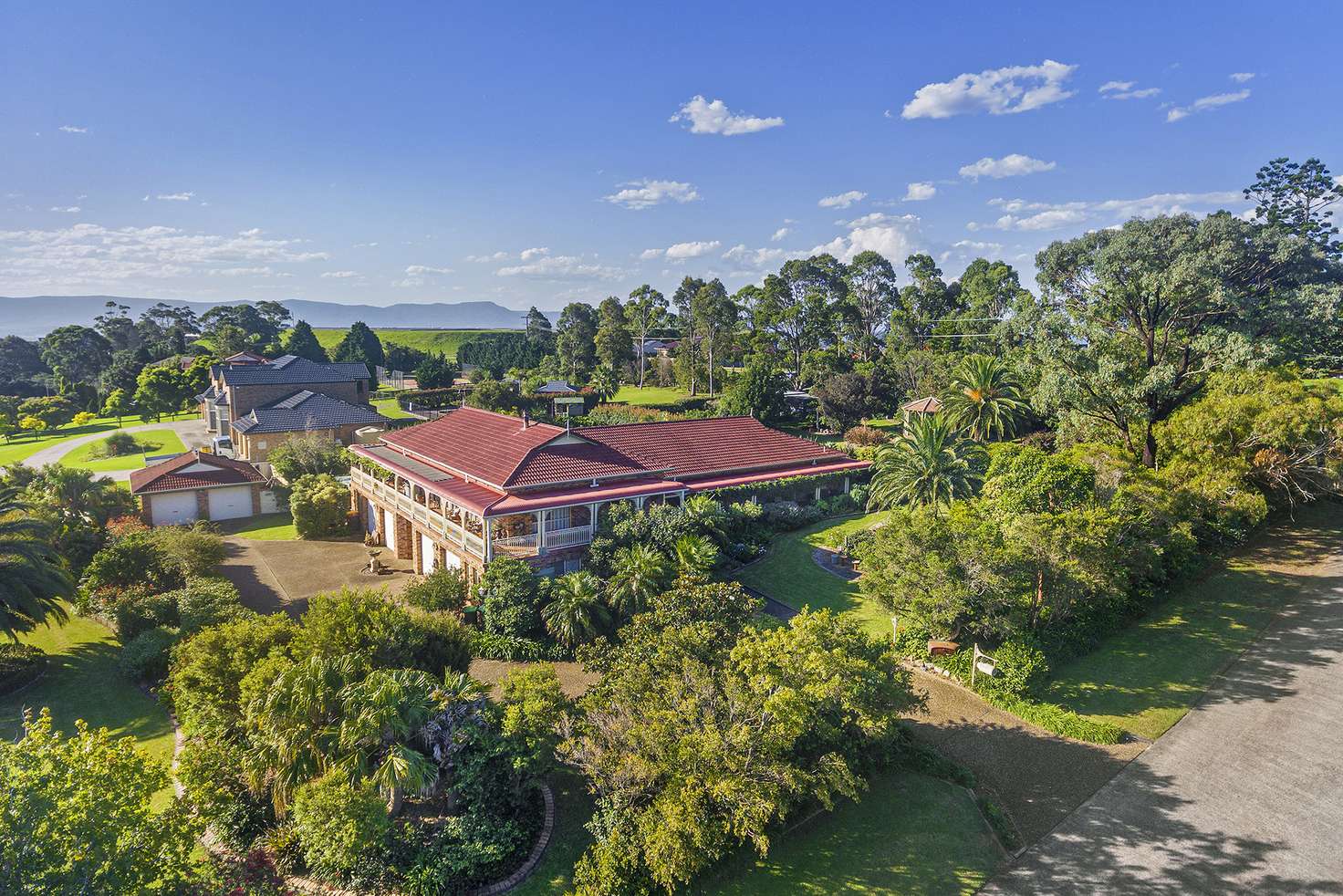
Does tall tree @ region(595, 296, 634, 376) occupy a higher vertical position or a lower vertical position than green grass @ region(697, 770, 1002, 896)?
higher

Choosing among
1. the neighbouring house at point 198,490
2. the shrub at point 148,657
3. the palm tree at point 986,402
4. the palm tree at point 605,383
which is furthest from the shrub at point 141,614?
the palm tree at point 605,383

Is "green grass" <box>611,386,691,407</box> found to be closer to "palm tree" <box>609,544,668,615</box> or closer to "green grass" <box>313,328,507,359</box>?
"palm tree" <box>609,544,668,615</box>

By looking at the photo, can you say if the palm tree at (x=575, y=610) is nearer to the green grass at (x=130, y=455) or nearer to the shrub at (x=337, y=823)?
the shrub at (x=337, y=823)

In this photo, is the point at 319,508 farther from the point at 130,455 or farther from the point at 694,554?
the point at 130,455

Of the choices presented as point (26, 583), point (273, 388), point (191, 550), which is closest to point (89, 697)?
point (26, 583)

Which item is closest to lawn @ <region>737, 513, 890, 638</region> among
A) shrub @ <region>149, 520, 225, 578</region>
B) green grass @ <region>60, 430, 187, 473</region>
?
shrub @ <region>149, 520, 225, 578</region>

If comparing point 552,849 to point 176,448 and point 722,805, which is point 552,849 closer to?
point 722,805

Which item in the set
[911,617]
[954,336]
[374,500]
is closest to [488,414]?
[374,500]
